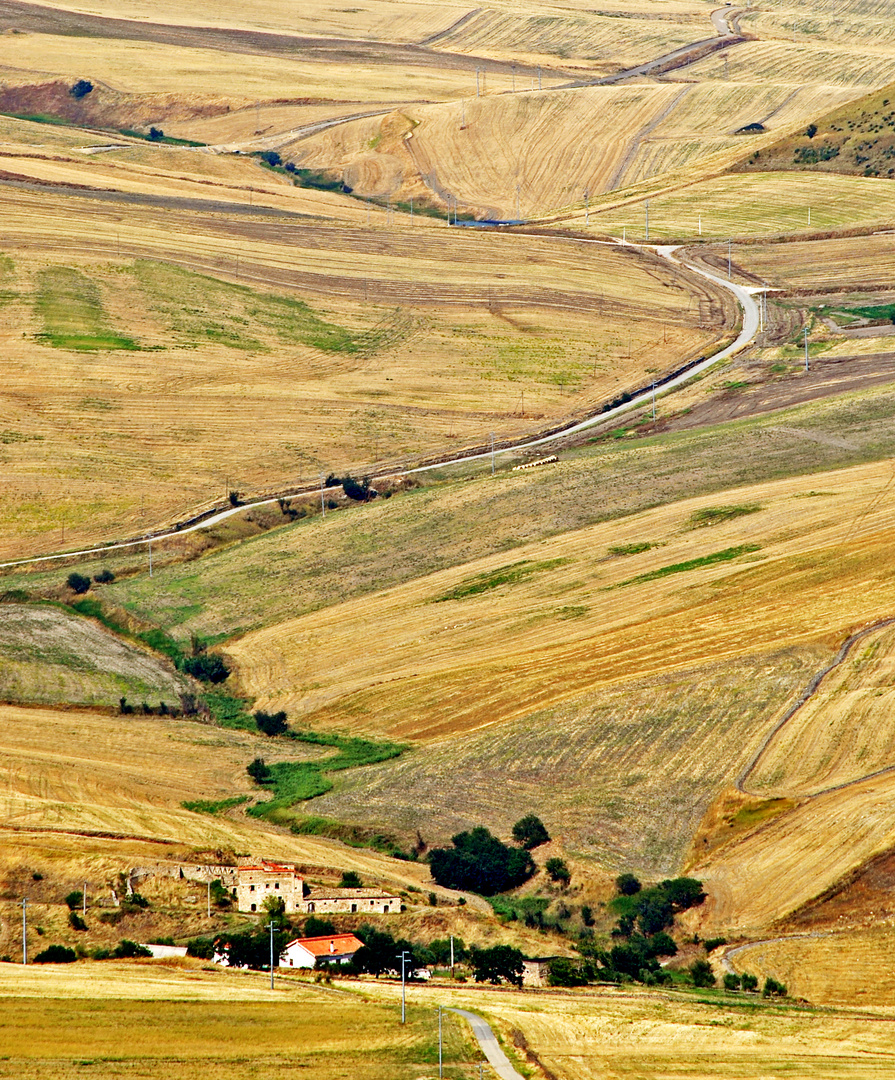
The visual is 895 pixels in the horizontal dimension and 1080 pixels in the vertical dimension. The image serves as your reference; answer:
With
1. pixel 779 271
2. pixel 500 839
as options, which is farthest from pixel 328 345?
pixel 500 839

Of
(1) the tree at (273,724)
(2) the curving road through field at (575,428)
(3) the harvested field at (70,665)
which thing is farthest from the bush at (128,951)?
(2) the curving road through field at (575,428)

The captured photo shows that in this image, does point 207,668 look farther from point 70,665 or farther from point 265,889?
point 265,889

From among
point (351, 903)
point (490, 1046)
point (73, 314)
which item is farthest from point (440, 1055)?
point (73, 314)

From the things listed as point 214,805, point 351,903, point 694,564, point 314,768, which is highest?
point 694,564

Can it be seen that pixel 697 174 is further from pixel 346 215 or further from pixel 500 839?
pixel 500 839

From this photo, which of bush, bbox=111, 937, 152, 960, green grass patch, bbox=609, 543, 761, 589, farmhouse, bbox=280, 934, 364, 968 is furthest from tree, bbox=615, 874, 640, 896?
green grass patch, bbox=609, 543, 761, 589

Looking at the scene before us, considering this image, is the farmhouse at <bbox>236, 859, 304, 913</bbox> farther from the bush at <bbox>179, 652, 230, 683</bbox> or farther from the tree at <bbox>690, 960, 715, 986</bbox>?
the bush at <bbox>179, 652, 230, 683</bbox>
